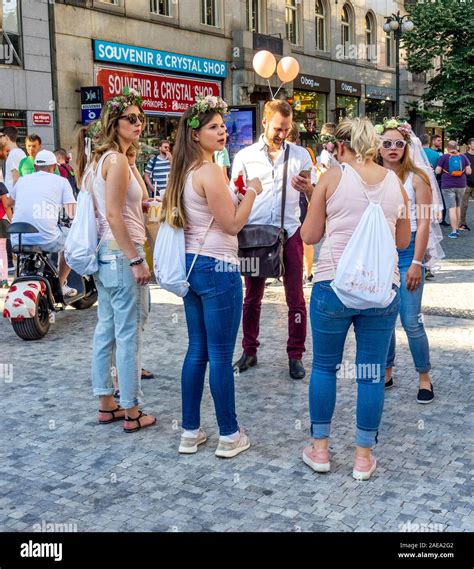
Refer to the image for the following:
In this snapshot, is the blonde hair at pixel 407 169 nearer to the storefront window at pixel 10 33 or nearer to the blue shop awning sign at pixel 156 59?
the storefront window at pixel 10 33

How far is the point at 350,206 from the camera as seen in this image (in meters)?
3.73

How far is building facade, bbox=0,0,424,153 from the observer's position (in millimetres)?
16953

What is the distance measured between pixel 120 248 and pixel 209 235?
0.66 metres

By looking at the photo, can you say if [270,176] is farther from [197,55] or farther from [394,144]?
[197,55]

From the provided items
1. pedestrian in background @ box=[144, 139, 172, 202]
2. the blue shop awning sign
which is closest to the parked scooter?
pedestrian in background @ box=[144, 139, 172, 202]

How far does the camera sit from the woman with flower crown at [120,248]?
4414 mm

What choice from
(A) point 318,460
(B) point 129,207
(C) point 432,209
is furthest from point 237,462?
(C) point 432,209

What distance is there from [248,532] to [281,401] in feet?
6.19

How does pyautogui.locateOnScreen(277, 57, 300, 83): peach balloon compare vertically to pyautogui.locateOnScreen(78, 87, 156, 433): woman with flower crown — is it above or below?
above

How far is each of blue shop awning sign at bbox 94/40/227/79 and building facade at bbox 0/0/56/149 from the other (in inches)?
63.1

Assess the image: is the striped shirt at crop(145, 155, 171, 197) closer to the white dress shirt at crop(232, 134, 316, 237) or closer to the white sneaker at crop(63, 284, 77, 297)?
the white sneaker at crop(63, 284, 77, 297)

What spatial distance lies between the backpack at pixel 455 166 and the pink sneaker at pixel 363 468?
465 inches

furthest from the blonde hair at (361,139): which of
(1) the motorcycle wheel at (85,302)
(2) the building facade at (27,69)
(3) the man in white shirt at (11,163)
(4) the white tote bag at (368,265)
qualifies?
(2) the building facade at (27,69)

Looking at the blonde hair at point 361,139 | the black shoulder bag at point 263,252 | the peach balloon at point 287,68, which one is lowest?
the black shoulder bag at point 263,252
